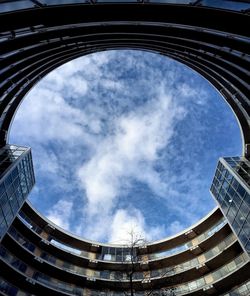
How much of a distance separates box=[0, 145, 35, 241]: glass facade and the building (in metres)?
0.12

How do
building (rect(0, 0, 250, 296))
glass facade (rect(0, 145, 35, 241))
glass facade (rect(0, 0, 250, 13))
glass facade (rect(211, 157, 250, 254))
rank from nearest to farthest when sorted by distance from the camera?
glass facade (rect(0, 0, 250, 13)), building (rect(0, 0, 250, 296)), glass facade (rect(211, 157, 250, 254)), glass facade (rect(0, 145, 35, 241))

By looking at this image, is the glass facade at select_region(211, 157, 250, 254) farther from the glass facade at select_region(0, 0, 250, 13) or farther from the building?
the glass facade at select_region(0, 0, 250, 13)

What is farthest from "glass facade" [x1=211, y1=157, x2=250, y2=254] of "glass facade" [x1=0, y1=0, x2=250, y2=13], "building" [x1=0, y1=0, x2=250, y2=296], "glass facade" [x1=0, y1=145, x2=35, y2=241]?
"glass facade" [x1=0, y1=145, x2=35, y2=241]

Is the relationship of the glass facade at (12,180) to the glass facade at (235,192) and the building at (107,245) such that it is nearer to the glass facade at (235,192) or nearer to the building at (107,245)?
the building at (107,245)

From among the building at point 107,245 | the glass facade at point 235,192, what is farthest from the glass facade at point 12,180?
the glass facade at point 235,192

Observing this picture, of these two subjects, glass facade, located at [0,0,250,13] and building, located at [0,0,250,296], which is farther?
building, located at [0,0,250,296]

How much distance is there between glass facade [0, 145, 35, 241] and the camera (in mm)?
23500

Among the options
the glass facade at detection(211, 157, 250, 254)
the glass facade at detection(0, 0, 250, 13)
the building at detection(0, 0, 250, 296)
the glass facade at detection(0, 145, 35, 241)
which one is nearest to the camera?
the glass facade at detection(0, 0, 250, 13)

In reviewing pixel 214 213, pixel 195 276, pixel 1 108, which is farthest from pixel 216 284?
pixel 1 108

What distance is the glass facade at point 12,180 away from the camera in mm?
23500

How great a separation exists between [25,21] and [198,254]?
1302 inches

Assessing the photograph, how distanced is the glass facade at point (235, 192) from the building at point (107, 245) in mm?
116

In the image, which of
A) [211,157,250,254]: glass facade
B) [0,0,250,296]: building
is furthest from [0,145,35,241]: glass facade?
[211,157,250,254]: glass facade

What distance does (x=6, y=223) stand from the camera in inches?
963
